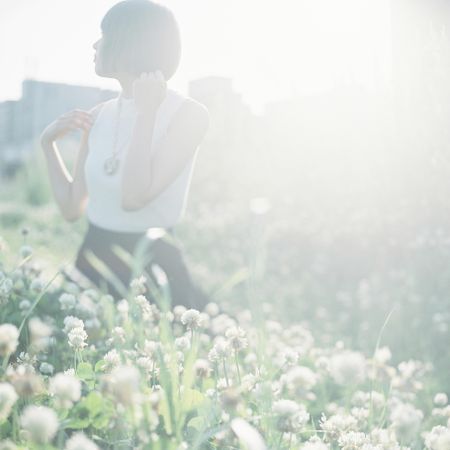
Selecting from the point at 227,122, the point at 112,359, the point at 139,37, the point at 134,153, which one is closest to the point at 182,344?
the point at 112,359

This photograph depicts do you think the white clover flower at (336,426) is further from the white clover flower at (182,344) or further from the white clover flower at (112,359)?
the white clover flower at (112,359)

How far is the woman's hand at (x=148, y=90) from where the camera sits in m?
2.64

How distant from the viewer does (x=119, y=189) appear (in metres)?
2.86

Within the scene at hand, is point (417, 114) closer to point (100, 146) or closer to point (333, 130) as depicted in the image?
point (333, 130)

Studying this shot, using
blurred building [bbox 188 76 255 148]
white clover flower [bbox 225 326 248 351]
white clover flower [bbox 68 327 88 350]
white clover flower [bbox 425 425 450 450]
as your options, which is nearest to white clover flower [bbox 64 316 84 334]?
white clover flower [bbox 68 327 88 350]

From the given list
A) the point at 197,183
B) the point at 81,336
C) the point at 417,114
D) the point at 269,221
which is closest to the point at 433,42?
the point at 417,114

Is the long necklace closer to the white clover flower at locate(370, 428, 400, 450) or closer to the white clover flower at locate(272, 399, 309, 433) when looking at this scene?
the white clover flower at locate(370, 428, 400, 450)

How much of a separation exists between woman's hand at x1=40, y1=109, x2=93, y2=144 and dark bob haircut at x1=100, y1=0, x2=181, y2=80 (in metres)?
0.31

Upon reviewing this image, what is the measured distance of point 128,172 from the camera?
8.79 feet

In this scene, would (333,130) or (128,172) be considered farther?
(333,130)

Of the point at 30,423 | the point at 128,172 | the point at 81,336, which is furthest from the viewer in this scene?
the point at 128,172

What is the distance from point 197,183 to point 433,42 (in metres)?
4.84

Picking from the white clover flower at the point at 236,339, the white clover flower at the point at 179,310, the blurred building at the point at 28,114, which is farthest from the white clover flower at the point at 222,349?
the blurred building at the point at 28,114

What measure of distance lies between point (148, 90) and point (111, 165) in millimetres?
380
